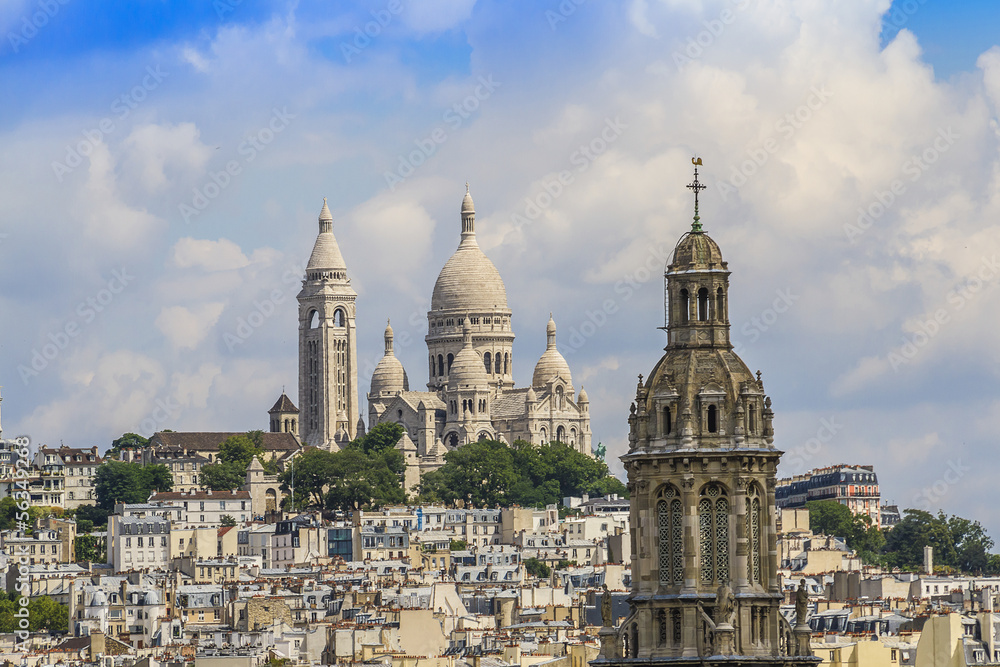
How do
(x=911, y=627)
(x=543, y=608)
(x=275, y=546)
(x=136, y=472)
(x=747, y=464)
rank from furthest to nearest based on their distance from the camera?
(x=136, y=472) → (x=275, y=546) → (x=543, y=608) → (x=911, y=627) → (x=747, y=464)

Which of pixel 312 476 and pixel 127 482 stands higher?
pixel 312 476

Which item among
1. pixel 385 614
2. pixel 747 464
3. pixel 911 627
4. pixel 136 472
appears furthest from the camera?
pixel 136 472

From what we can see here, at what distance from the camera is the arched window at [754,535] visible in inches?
1182

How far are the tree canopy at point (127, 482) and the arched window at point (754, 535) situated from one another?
487 feet

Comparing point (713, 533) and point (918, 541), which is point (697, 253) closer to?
point (713, 533)

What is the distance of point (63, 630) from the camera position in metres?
111

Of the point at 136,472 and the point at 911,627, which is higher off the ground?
the point at 136,472

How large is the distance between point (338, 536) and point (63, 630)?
141 ft

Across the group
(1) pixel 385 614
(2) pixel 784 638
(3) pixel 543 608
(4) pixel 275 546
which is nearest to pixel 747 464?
(2) pixel 784 638

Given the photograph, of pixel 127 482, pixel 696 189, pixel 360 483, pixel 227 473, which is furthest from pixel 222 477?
pixel 696 189

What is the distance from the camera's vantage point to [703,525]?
30.1 m

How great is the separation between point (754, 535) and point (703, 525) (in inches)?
19.9

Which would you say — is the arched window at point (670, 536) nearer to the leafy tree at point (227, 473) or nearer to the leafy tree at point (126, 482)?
the leafy tree at point (126, 482)

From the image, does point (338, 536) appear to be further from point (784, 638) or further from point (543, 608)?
point (784, 638)
